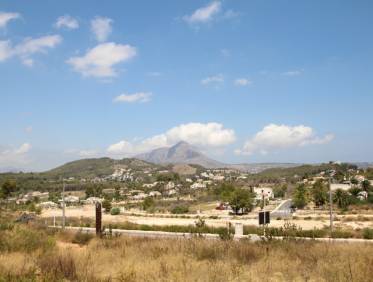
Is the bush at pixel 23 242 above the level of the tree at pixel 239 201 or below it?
above

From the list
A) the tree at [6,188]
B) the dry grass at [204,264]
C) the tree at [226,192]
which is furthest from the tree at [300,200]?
the dry grass at [204,264]

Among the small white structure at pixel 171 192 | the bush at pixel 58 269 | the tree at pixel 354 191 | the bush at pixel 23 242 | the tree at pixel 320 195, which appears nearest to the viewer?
the bush at pixel 58 269

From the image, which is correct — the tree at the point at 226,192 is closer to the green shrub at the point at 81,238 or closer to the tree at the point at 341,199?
the tree at the point at 341,199

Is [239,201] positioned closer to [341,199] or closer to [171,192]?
[341,199]

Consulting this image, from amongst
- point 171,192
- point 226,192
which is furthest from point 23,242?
point 171,192

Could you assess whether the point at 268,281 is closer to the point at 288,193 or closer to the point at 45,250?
the point at 45,250

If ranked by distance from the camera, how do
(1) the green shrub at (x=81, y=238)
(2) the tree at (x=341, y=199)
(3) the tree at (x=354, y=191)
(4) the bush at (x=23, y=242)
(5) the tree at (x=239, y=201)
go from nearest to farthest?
(4) the bush at (x=23, y=242), (1) the green shrub at (x=81, y=238), (5) the tree at (x=239, y=201), (2) the tree at (x=341, y=199), (3) the tree at (x=354, y=191)

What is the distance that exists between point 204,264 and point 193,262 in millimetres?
461

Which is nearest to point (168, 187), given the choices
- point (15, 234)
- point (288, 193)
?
point (288, 193)

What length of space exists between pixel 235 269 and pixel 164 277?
1.62m

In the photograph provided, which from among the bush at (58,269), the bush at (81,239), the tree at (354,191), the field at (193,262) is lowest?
the tree at (354,191)

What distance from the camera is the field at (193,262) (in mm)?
9359

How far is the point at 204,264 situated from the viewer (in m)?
11.0

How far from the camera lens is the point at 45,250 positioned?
1448cm
